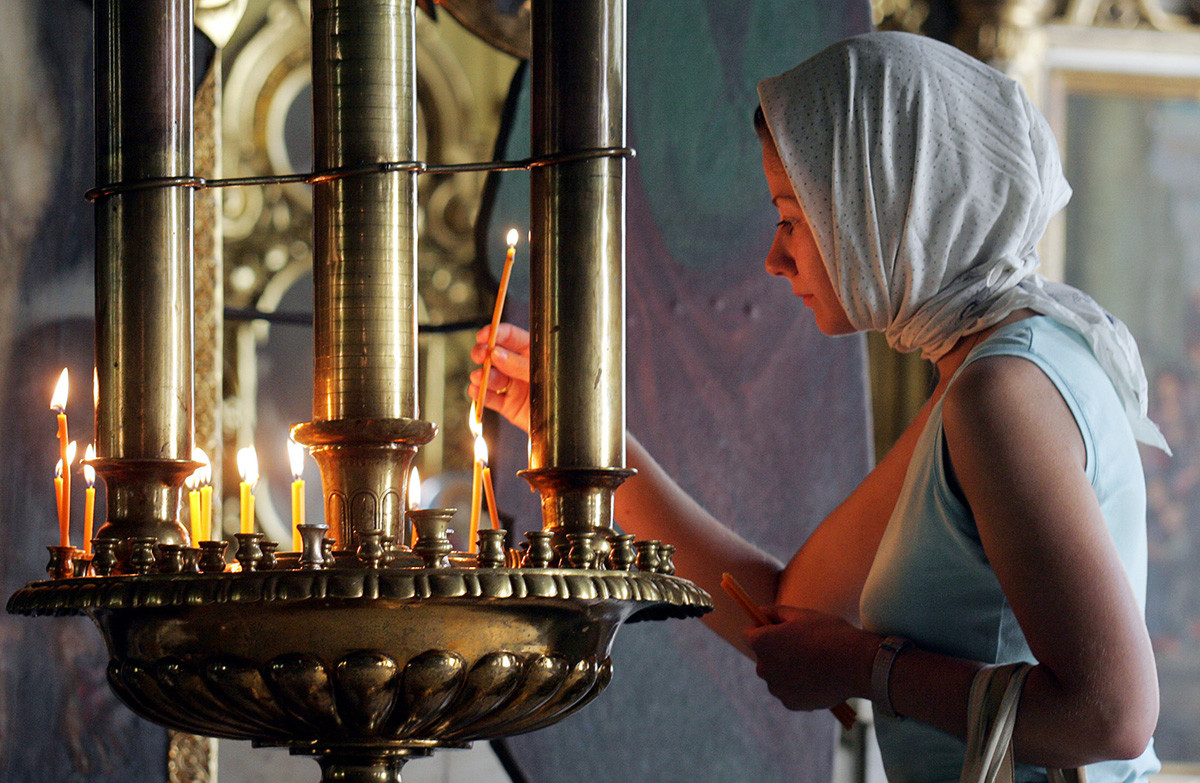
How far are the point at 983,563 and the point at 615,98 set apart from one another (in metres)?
0.42

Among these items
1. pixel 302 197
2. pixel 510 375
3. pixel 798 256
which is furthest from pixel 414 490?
pixel 302 197

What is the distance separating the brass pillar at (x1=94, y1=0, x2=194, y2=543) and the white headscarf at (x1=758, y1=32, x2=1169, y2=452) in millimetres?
462

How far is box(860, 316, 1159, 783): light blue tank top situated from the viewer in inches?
36.2

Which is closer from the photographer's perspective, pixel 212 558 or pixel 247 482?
pixel 212 558

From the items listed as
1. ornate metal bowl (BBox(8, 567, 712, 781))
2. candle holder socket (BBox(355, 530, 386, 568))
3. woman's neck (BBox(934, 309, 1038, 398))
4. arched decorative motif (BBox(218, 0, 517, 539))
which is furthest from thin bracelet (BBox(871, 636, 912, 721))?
arched decorative motif (BBox(218, 0, 517, 539))

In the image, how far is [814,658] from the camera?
3.24 ft

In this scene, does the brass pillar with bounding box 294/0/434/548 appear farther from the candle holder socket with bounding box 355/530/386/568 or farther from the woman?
the woman

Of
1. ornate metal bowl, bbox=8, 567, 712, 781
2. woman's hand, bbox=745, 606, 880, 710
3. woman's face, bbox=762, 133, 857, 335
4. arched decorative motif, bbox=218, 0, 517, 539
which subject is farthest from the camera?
arched decorative motif, bbox=218, 0, 517, 539

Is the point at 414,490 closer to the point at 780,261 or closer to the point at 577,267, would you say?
the point at 577,267

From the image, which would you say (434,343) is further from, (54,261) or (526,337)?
(526,337)

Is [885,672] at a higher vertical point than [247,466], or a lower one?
lower

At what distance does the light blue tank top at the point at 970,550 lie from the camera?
92cm

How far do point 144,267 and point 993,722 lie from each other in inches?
24.0

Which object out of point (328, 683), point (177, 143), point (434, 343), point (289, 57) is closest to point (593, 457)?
point (328, 683)
